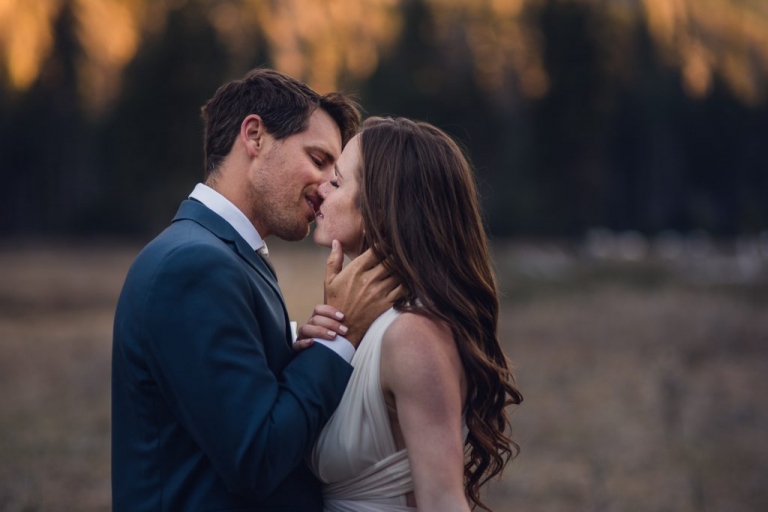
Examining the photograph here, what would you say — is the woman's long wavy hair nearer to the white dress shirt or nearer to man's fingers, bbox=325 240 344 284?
man's fingers, bbox=325 240 344 284

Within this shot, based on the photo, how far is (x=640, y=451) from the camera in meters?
8.73

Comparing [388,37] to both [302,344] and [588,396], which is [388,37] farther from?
[302,344]

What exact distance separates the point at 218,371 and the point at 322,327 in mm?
433

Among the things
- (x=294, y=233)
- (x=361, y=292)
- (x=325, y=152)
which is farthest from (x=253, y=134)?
(x=361, y=292)

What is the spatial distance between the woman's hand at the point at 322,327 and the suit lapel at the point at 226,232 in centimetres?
18

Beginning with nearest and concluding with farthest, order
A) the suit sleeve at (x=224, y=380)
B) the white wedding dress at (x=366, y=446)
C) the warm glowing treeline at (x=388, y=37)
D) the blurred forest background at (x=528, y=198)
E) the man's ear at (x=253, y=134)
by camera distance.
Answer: the suit sleeve at (x=224, y=380), the white wedding dress at (x=366, y=446), the man's ear at (x=253, y=134), the blurred forest background at (x=528, y=198), the warm glowing treeline at (x=388, y=37)

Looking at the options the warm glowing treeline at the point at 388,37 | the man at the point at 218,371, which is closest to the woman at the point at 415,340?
the man at the point at 218,371

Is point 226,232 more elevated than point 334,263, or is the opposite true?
point 226,232

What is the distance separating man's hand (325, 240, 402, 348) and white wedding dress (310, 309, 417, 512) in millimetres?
36

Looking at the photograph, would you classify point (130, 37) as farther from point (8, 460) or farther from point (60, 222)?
point (8, 460)

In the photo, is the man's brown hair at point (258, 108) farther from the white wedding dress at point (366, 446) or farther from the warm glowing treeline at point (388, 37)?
the warm glowing treeline at point (388, 37)

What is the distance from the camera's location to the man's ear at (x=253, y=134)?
3.10 meters

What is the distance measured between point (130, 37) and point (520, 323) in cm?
3907

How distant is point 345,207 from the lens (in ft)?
9.61
